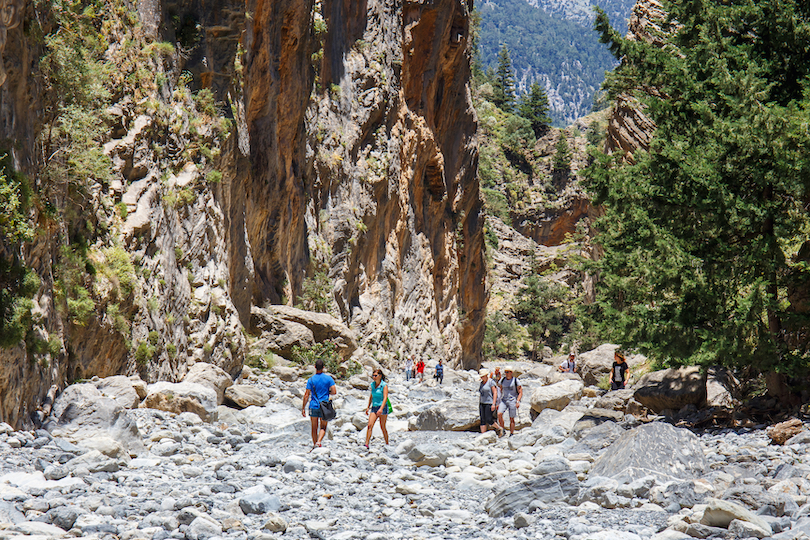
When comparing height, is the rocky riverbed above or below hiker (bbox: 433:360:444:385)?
below

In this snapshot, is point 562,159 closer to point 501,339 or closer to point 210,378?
point 501,339

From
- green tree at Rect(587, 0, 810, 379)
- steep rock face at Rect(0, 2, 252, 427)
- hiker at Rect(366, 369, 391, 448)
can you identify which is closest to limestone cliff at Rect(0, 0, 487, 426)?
steep rock face at Rect(0, 2, 252, 427)

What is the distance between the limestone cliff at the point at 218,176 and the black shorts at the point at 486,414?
613 centimetres

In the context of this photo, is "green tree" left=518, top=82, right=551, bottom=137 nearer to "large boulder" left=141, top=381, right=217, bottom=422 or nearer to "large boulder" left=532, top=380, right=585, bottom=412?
"large boulder" left=532, top=380, right=585, bottom=412

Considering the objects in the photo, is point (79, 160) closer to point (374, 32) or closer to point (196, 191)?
point (196, 191)

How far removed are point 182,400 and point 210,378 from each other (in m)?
2.10

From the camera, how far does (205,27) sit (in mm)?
16328

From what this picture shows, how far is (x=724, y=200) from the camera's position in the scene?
1149 centimetres

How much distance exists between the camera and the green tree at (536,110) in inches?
3083

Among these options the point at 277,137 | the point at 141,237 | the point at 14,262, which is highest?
the point at 277,137

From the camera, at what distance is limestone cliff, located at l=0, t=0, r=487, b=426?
988cm

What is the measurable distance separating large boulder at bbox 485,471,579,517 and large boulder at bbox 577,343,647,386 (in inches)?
634

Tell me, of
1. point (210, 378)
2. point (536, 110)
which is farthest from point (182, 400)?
point (536, 110)

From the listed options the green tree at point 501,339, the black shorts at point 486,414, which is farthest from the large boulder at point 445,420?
the green tree at point 501,339
